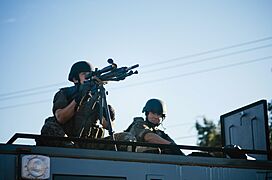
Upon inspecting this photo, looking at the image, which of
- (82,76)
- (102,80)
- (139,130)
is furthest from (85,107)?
(139,130)

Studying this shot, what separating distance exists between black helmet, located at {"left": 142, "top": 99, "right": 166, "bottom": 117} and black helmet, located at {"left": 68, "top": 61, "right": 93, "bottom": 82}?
0.87m

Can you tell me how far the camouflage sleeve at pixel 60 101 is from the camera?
602 cm

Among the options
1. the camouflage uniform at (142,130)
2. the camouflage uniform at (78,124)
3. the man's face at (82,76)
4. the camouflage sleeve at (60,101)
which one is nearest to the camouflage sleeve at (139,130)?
the camouflage uniform at (142,130)

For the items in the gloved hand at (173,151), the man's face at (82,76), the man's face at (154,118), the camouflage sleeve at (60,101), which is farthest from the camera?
the man's face at (154,118)

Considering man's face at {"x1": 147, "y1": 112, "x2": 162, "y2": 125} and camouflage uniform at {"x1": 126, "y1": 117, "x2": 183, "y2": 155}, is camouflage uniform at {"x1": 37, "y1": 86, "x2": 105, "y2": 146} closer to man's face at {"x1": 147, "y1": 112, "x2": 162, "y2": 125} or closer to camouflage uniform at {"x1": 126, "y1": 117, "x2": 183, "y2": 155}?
camouflage uniform at {"x1": 126, "y1": 117, "x2": 183, "y2": 155}

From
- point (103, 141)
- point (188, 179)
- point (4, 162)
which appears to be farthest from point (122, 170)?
point (4, 162)

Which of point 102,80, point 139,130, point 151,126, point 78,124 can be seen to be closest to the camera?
point 78,124

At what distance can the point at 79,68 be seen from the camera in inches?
255

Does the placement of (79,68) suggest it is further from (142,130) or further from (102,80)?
(142,130)

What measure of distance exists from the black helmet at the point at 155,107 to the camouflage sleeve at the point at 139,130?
0.33 m

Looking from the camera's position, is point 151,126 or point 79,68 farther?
point 151,126

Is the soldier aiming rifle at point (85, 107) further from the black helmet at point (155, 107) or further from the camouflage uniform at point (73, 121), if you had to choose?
the black helmet at point (155, 107)

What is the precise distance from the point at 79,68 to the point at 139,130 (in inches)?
34.0

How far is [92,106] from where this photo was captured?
6.14m
